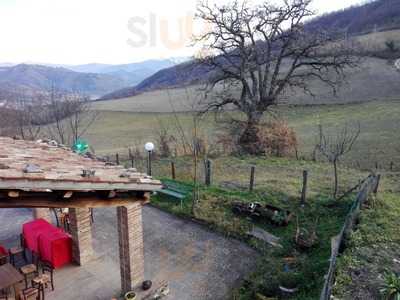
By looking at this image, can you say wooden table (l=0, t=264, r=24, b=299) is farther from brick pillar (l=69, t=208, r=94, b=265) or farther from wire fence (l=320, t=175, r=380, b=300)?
wire fence (l=320, t=175, r=380, b=300)

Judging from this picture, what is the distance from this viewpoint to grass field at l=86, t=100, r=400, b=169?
75.1ft

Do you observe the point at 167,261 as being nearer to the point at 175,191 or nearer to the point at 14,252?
the point at 14,252

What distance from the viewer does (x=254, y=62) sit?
1018 inches

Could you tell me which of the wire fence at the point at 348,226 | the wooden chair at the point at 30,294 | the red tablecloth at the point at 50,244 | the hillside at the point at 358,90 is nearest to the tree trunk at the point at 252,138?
the wire fence at the point at 348,226

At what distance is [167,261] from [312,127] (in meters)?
26.5

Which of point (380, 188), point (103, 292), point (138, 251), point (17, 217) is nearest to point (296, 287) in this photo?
point (138, 251)

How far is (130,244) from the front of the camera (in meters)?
7.22

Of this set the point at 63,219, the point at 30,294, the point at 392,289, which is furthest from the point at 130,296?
the point at 392,289

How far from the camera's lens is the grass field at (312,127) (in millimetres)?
22877

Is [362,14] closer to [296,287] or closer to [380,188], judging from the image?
[380,188]

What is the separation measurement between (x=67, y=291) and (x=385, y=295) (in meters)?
6.69

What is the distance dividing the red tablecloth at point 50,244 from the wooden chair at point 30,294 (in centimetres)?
113

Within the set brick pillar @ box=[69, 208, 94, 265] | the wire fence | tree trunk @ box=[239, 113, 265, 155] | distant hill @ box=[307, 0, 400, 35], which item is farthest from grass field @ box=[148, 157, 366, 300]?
distant hill @ box=[307, 0, 400, 35]

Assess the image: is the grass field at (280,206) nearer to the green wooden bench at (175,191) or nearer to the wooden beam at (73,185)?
the green wooden bench at (175,191)
